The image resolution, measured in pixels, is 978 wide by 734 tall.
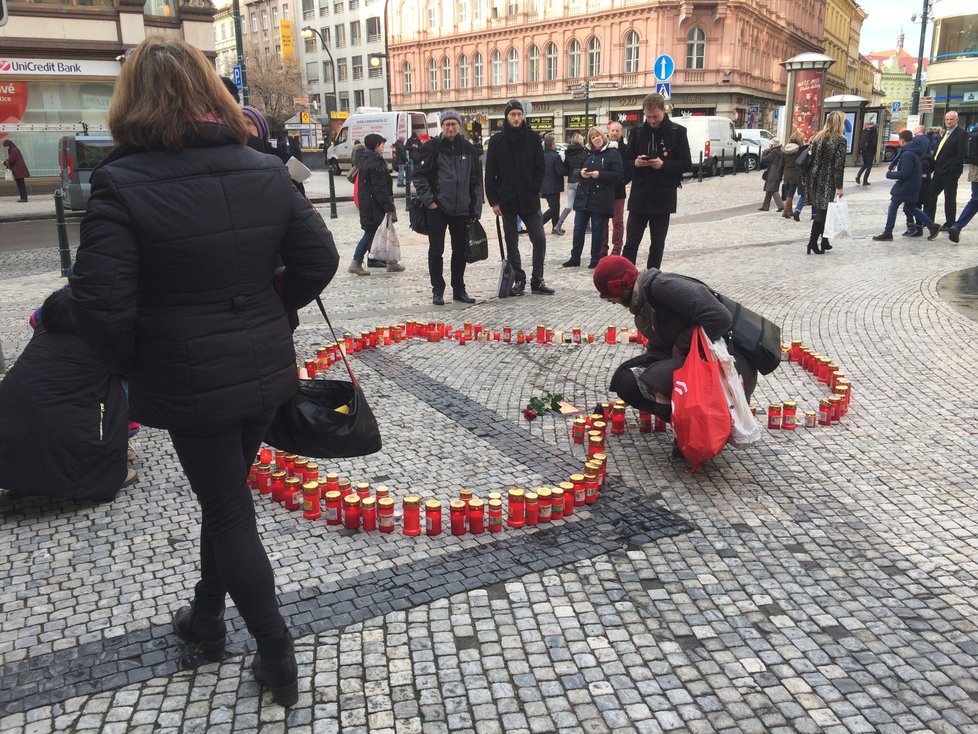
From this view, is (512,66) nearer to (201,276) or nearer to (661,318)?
(661,318)

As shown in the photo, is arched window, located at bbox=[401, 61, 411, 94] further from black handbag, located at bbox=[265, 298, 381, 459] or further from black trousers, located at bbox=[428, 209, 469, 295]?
black handbag, located at bbox=[265, 298, 381, 459]

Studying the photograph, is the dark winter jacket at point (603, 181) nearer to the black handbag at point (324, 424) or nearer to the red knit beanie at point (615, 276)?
the red knit beanie at point (615, 276)

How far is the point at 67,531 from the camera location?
4.00 m

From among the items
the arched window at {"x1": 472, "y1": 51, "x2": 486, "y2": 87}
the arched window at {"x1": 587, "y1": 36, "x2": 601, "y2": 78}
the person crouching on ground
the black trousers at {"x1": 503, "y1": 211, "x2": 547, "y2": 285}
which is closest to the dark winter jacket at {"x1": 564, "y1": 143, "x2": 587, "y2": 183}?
the black trousers at {"x1": 503, "y1": 211, "x2": 547, "y2": 285}

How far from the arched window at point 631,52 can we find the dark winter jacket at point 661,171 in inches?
1962

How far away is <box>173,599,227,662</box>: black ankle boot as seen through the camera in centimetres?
293

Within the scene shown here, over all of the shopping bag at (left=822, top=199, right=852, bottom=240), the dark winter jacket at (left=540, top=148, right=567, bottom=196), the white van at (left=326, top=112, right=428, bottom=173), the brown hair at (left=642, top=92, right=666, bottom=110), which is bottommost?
the shopping bag at (left=822, top=199, right=852, bottom=240)

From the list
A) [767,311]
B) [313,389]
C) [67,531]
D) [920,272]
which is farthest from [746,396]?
[920,272]

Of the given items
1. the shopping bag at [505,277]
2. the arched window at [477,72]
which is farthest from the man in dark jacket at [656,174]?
the arched window at [477,72]

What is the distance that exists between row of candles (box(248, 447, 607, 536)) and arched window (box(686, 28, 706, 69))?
55510 mm

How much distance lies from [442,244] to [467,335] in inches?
73.1

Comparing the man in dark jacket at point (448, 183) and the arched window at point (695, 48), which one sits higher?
the arched window at point (695, 48)

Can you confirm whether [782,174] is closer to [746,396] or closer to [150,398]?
[746,396]

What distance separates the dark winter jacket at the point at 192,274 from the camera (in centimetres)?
223
